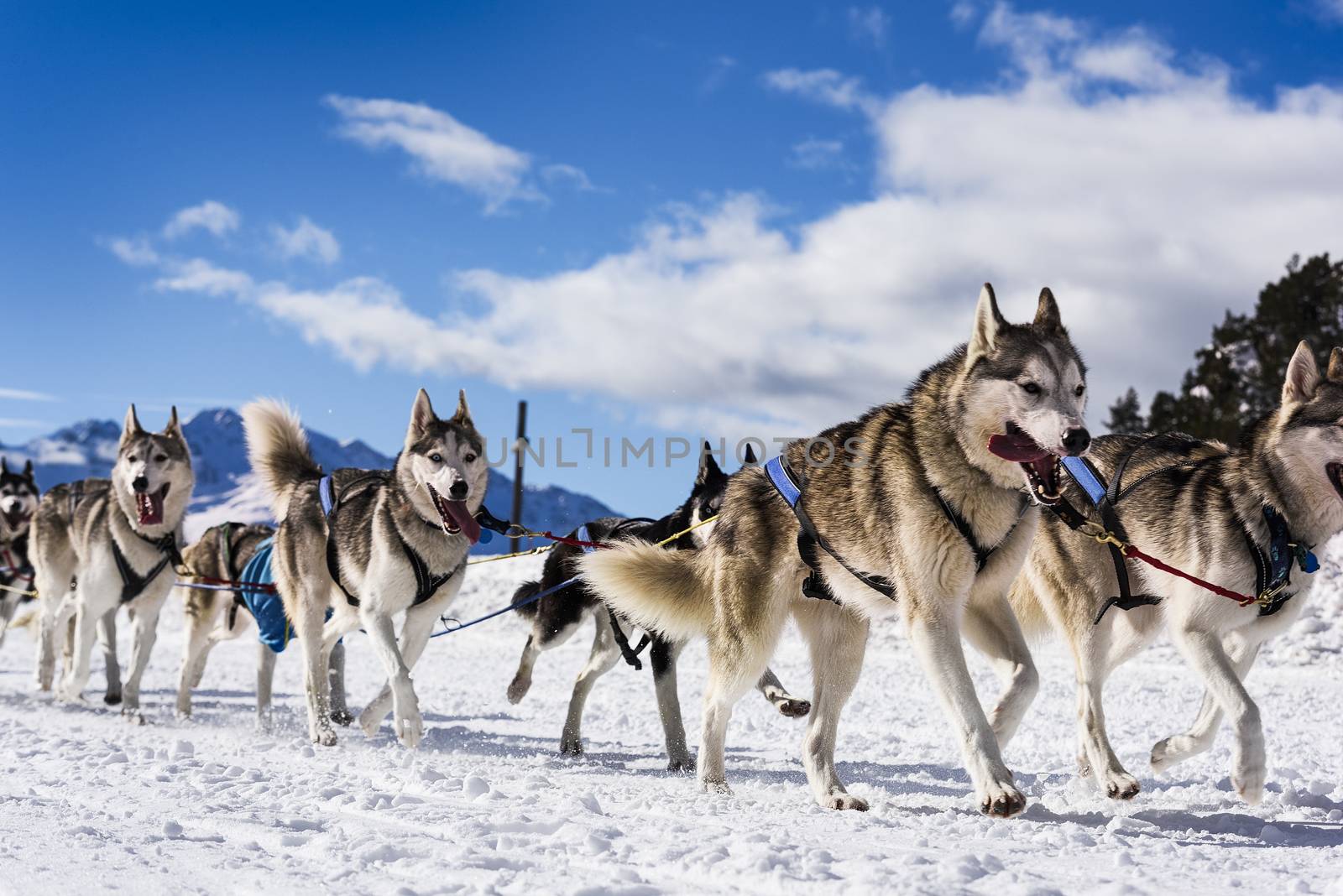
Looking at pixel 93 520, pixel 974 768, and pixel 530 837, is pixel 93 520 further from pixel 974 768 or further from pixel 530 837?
pixel 974 768

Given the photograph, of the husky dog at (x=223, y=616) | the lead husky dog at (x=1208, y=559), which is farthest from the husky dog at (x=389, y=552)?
the lead husky dog at (x=1208, y=559)

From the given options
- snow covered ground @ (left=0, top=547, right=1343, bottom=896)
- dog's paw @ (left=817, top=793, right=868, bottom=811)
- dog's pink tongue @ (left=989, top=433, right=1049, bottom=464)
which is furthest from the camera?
dog's paw @ (left=817, top=793, right=868, bottom=811)

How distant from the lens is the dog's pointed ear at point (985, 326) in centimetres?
387

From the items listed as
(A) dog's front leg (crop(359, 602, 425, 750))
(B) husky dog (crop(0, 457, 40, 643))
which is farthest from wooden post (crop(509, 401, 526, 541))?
(A) dog's front leg (crop(359, 602, 425, 750))

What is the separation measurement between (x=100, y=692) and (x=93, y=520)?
5.57 ft

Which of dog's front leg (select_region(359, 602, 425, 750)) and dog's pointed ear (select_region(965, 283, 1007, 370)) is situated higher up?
dog's pointed ear (select_region(965, 283, 1007, 370))

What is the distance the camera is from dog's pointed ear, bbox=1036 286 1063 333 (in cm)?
397

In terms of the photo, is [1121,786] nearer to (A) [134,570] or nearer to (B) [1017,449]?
(B) [1017,449]

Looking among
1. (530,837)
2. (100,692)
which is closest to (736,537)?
(530,837)

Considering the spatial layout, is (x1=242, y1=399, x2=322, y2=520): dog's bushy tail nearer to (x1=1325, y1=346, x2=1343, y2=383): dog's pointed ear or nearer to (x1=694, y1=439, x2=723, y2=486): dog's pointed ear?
(x1=694, y1=439, x2=723, y2=486): dog's pointed ear

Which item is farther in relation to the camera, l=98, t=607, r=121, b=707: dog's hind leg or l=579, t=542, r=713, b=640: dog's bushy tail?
l=98, t=607, r=121, b=707: dog's hind leg

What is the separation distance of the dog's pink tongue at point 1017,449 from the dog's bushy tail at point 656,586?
131 cm

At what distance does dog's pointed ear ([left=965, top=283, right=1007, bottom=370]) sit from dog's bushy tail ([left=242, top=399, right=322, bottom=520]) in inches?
186

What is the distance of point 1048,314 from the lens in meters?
4.00
